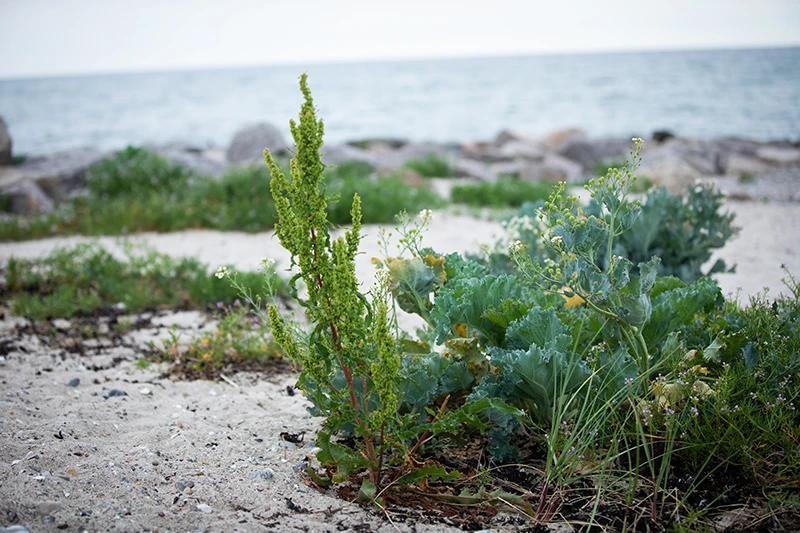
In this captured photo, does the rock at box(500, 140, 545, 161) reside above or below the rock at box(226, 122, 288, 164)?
below

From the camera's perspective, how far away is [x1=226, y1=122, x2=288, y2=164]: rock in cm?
1437

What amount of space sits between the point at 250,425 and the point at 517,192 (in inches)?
280

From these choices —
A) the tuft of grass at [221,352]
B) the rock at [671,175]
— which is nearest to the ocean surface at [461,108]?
the rock at [671,175]

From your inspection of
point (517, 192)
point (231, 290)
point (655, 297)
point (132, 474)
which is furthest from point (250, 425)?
point (517, 192)

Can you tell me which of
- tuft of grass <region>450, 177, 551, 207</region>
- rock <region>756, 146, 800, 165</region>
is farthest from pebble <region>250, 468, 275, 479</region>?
rock <region>756, 146, 800, 165</region>

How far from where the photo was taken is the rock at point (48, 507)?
208 cm

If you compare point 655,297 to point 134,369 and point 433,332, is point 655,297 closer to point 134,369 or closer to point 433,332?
point 433,332

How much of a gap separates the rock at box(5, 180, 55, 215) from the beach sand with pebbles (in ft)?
17.1

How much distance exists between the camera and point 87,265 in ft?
19.4

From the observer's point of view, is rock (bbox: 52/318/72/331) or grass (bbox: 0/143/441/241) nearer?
rock (bbox: 52/318/72/331)

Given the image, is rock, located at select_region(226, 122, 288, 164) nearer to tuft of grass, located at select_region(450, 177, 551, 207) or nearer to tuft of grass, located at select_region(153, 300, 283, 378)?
tuft of grass, located at select_region(450, 177, 551, 207)

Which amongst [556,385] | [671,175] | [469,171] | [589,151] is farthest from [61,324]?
[589,151]

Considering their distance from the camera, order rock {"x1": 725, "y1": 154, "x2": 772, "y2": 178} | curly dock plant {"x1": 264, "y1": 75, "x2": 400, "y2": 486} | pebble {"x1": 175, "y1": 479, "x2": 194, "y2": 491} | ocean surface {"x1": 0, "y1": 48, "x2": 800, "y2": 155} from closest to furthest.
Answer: curly dock plant {"x1": 264, "y1": 75, "x2": 400, "y2": 486} → pebble {"x1": 175, "y1": 479, "x2": 194, "y2": 491} → rock {"x1": 725, "y1": 154, "x2": 772, "y2": 178} → ocean surface {"x1": 0, "y1": 48, "x2": 800, "y2": 155}

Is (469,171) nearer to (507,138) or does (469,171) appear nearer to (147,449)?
(507,138)
